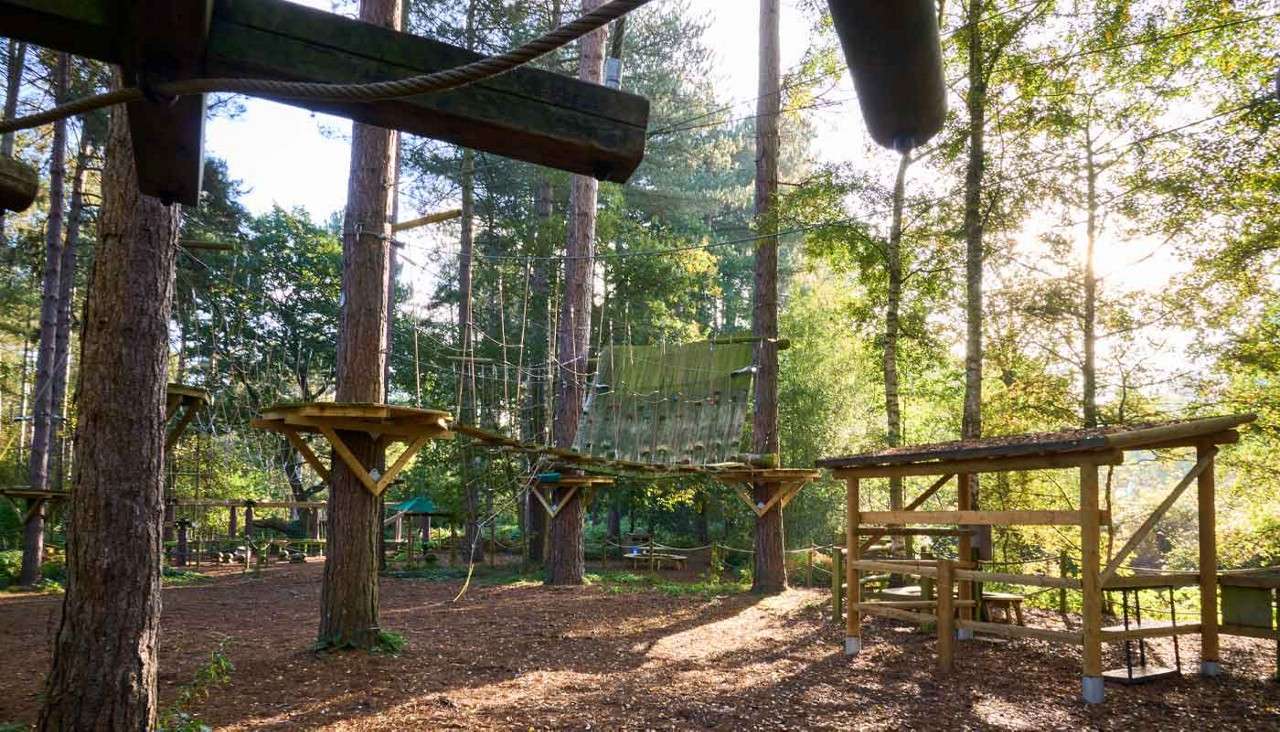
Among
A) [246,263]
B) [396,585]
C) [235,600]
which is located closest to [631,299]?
[396,585]

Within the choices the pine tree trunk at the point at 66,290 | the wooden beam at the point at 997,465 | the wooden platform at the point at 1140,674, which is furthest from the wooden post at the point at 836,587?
the pine tree trunk at the point at 66,290

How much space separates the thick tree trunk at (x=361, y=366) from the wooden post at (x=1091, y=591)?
200 inches

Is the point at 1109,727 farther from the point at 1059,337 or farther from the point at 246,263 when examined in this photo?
the point at 246,263

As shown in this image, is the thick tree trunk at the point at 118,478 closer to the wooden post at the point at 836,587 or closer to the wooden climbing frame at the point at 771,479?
the wooden climbing frame at the point at 771,479

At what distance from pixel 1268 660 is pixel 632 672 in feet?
18.0

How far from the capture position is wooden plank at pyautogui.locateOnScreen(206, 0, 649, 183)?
1.46 metres

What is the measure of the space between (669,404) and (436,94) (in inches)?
293

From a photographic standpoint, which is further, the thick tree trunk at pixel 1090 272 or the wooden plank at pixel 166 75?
the thick tree trunk at pixel 1090 272

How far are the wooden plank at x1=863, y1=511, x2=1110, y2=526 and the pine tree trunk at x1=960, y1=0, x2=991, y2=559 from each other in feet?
10.9

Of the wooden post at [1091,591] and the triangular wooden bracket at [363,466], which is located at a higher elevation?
the triangular wooden bracket at [363,466]

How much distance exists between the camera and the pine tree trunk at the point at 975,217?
9.45 m

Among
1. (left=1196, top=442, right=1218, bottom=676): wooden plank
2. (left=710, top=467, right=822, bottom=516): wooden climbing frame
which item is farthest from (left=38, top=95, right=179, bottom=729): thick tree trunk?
(left=1196, top=442, right=1218, bottom=676): wooden plank

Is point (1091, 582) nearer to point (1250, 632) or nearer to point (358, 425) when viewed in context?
point (1250, 632)

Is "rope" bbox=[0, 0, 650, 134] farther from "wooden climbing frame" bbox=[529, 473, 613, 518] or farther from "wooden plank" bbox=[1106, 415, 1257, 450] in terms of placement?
"wooden climbing frame" bbox=[529, 473, 613, 518]
